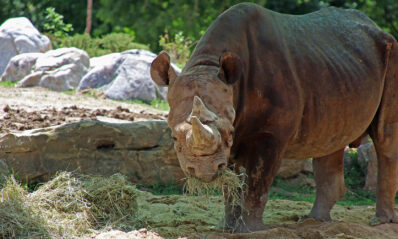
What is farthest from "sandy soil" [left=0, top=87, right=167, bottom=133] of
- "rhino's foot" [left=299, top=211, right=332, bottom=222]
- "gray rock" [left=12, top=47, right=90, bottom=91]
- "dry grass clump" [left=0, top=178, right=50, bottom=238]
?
"rhino's foot" [left=299, top=211, right=332, bottom=222]

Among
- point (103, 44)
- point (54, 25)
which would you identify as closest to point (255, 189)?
point (103, 44)

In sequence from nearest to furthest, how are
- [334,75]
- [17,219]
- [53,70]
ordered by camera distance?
[17,219] → [334,75] → [53,70]

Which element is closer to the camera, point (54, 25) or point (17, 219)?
point (17, 219)

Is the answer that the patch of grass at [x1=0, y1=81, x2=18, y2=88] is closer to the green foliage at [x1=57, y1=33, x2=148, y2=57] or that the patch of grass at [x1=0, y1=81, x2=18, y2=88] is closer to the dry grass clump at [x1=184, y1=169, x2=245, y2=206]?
the green foliage at [x1=57, y1=33, x2=148, y2=57]

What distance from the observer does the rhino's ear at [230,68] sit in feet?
17.1

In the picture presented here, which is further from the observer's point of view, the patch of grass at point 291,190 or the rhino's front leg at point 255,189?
the patch of grass at point 291,190

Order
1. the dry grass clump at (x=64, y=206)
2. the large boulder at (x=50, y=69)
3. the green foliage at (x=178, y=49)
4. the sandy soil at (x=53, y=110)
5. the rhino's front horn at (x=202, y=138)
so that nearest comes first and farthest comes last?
1. the rhino's front horn at (x=202, y=138)
2. the dry grass clump at (x=64, y=206)
3. the sandy soil at (x=53, y=110)
4. the large boulder at (x=50, y=69)
5. the green foliage at (x=178, y=49)

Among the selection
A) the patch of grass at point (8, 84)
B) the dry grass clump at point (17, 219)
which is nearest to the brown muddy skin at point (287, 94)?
the dry grass clump at point (17, 219)

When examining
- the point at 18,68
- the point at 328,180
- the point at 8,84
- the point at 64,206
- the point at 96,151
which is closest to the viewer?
the point at 64,206

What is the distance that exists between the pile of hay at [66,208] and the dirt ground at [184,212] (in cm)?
34

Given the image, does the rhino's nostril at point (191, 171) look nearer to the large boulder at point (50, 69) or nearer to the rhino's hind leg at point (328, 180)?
the rhino's hind leg at point (328, 180)

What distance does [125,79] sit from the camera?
555 inches

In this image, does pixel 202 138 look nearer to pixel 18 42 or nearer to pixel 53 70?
pixel 53 70

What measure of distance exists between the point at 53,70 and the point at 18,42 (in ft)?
9.63
